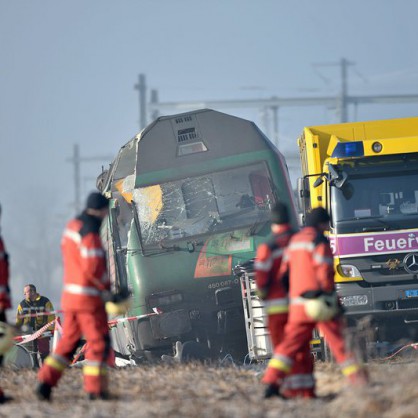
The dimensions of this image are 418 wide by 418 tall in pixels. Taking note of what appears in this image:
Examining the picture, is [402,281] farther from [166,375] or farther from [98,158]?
[98,158]

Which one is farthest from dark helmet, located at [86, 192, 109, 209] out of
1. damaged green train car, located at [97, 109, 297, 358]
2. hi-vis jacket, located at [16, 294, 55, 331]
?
hi-vis jacket, located at [16, 294, 55, 331]

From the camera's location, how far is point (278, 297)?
10.5m

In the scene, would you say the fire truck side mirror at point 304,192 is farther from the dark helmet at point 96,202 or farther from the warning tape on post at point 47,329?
the dark helmet at point 96,202

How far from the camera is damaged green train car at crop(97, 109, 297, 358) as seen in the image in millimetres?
16953

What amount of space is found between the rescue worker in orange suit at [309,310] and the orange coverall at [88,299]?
1463mm

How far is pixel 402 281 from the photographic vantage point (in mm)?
15367

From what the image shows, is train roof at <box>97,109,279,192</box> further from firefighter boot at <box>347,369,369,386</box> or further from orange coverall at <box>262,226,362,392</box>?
firefighter boot at <box>347,369,369,386</box>

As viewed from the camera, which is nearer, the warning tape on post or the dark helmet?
the dark helmet

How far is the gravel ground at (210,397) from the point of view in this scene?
29.0 feet

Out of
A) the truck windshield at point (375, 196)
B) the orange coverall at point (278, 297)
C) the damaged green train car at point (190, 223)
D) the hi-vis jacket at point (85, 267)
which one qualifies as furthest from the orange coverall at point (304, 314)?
the damaged green train car at point (190, 223)

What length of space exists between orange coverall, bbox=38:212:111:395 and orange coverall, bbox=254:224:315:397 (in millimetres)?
1361

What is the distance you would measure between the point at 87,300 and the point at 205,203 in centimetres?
735

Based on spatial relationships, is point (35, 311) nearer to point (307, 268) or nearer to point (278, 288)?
point (278, 288)

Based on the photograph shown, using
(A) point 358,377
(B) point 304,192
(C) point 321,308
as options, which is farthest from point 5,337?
(B) point 304,192
